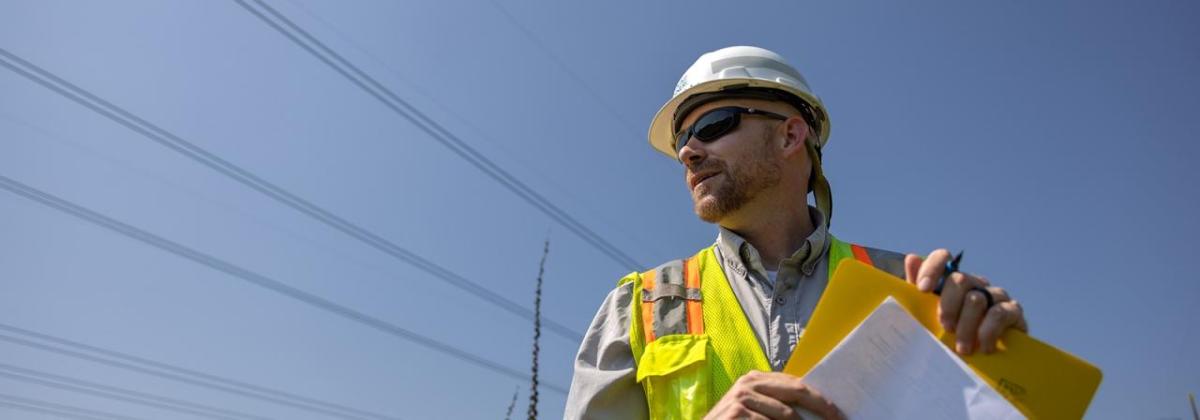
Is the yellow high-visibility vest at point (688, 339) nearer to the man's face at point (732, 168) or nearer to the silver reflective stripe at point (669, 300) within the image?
the silver reflective stripe at point (669, 300)

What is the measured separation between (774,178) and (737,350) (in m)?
1.00

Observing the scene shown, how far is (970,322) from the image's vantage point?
1951mm

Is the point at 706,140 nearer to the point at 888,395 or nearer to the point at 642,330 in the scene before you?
the point at 642,330

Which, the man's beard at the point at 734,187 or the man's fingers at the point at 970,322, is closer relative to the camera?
the man's fingers at the point at 970,322

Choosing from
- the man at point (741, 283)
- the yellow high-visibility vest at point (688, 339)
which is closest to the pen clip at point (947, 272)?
the man at point (741, 283)

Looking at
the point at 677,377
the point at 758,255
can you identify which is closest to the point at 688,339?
the point at 677,377

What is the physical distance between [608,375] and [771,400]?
93cm

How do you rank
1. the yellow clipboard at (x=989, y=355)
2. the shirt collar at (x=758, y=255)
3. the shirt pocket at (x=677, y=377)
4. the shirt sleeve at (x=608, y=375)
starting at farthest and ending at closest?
the shirt collar at (x=758, y=255) < the shirt sleeve at (x=608, y=375) < the shirt pocket at (x=677, y=377) < the yellow clipboard at (x=989, y=355)

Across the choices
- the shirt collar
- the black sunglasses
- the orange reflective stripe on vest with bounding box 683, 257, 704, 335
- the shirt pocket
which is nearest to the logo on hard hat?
the black sunglasses

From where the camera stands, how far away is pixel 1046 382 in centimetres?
191

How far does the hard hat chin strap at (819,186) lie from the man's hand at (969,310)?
1.85 metres

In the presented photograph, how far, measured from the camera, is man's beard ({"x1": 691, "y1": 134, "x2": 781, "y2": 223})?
347 centimetres

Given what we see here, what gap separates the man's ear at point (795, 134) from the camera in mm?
3678

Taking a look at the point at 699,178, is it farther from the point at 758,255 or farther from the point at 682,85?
the point at 682,85
